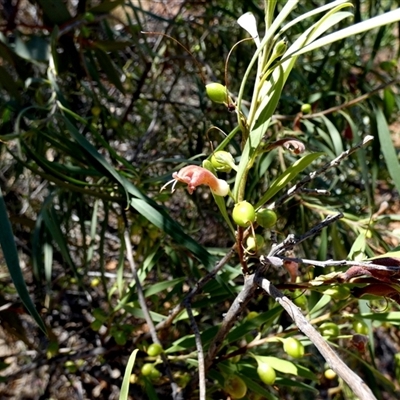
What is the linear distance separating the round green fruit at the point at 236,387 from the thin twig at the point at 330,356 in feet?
1.19

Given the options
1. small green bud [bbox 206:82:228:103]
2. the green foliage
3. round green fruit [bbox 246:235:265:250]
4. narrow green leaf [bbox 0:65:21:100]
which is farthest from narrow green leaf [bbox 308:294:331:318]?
narrow green leaf [bbox 0:65:21:100]

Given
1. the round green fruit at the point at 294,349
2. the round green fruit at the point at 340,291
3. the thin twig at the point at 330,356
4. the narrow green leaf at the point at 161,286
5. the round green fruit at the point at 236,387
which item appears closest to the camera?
the thin twig at the point at 330,356

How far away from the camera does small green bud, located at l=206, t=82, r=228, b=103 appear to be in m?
0.55

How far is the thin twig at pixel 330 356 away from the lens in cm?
33

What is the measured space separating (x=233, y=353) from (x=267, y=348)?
0.71 feet

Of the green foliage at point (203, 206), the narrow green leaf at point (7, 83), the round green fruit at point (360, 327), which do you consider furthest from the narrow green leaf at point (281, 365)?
the narrow green leaf at point (7, 83)

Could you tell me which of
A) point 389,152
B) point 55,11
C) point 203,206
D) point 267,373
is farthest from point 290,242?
point 203,206

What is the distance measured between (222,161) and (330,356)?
0.26 m

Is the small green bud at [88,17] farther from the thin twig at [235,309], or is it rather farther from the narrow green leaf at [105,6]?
the thin twig at [235,309]

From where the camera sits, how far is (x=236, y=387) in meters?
0.80

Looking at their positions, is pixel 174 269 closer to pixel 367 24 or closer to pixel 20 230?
pixel 20 230

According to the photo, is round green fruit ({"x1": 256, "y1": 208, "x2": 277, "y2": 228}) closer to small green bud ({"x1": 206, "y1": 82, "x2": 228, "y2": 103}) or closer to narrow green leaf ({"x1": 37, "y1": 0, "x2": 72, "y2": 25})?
small green bud ({"x1": 206, "y1": 82, "x2": 228, "y2": 103})

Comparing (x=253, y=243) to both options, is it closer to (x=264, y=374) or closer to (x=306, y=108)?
(x=264, y=374)

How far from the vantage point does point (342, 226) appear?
128cm
